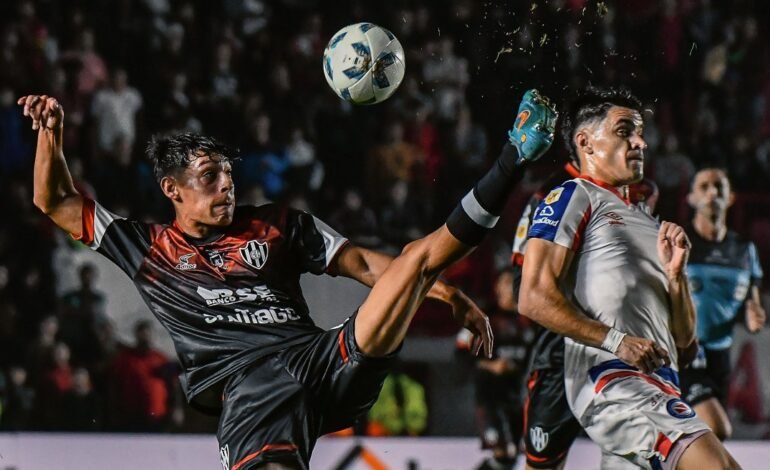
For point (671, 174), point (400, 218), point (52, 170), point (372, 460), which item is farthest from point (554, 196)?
point (671, 174)

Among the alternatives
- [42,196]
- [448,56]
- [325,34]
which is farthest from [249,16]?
[42,196]

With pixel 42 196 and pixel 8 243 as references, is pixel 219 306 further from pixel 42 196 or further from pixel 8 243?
pixel 8 243

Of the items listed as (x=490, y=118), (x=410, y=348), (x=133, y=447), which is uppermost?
(x=490, y=118)

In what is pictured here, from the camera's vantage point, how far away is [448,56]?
36.1 ft

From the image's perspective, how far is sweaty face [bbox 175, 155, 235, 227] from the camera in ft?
15.4

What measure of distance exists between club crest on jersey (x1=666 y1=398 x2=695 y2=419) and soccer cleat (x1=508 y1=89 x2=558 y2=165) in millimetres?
1134

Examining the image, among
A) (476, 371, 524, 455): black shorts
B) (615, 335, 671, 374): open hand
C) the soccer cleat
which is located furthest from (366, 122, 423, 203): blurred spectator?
the soccer cleat

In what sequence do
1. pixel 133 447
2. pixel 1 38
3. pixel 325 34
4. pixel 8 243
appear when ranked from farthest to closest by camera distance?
pixel 325 34, pixel 1 38, pixel 8 243, pixel 133 447

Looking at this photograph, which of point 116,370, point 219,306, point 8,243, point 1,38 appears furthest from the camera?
point 1,38

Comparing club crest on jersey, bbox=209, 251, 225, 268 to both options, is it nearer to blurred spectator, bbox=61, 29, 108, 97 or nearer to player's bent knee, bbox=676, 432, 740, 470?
player's bent knee, bbox=676, 432, 740, 470

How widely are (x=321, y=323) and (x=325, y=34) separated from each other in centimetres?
382

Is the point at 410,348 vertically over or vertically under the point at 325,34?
under

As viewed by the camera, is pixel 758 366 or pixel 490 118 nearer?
pixel 758 366

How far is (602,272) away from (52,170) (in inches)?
88.9
